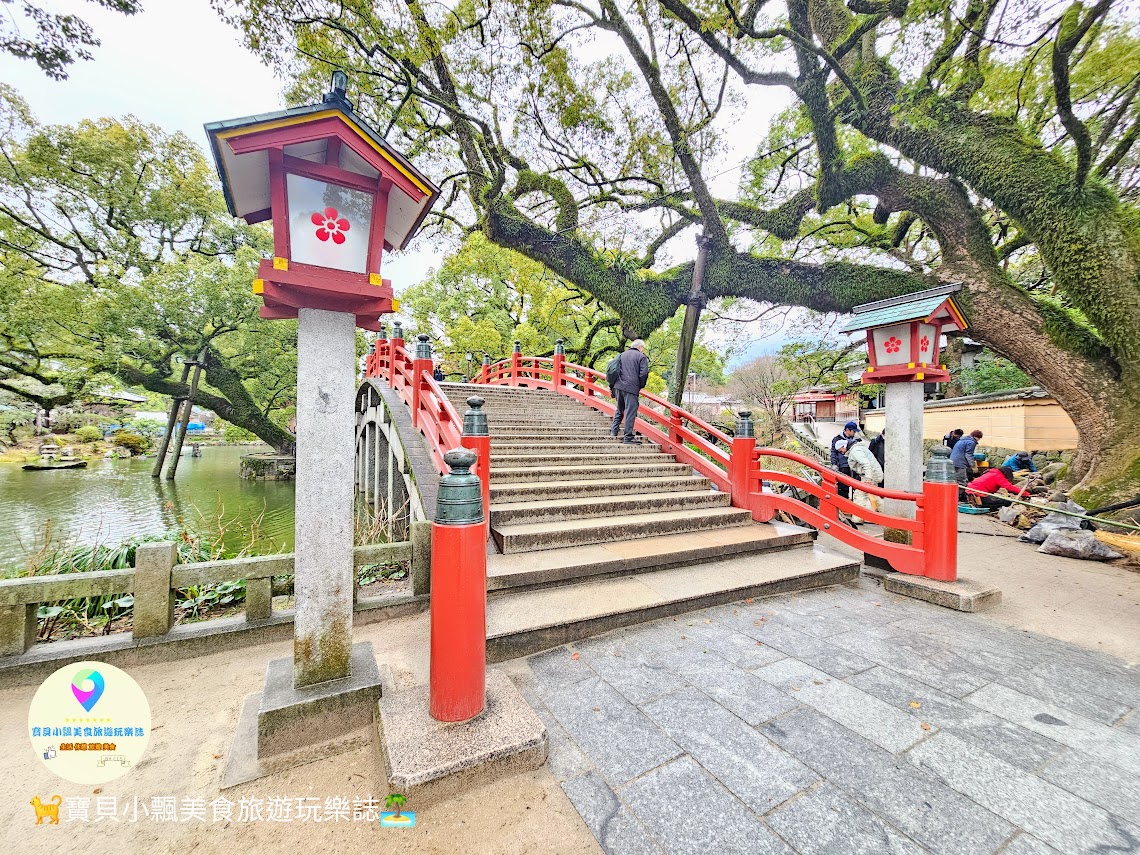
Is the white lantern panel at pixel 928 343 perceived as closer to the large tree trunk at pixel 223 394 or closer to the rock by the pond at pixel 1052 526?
the rock by the pond at pixel 1052 526

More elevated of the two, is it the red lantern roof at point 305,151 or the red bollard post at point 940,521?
the red lantern roof at point 305,151

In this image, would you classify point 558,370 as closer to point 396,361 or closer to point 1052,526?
point 396,361

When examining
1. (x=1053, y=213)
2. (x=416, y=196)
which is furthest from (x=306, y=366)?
(x=1053, y=213)

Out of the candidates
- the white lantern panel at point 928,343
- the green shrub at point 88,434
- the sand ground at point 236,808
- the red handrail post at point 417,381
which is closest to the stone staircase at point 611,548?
the sand ground at point 236,808

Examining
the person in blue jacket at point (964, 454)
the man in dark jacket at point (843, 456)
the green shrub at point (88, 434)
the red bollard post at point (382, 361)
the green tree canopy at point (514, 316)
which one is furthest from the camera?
the green shrub at point (88, 434)

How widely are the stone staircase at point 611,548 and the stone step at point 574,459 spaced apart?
0.02 m

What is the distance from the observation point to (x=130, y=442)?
2741 centimetres

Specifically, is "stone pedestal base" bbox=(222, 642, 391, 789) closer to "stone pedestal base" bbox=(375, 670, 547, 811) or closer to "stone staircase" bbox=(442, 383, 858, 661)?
"stone pedestal base" bbox=(375, 670, 547, 811)

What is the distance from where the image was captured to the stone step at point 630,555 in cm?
357

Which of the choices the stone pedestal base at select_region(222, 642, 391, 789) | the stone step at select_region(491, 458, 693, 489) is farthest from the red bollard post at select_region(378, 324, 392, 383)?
the stone pedestal base at select_region(222, 642, 391, 789)

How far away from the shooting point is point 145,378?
1630cm

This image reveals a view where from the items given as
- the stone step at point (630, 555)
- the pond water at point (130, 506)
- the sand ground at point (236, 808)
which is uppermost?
the stone step at point (630, 555)

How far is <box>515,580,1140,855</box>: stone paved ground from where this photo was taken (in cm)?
165

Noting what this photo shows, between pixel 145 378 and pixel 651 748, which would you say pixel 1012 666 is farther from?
pixel 145 378
